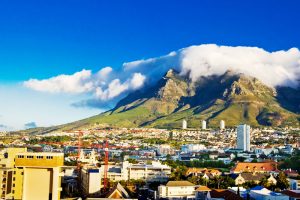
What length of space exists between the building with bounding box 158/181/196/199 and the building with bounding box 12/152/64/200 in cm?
2828

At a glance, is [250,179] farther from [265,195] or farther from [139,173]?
[265,195]

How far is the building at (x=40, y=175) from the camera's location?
26125mm

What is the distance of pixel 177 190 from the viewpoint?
55125 millimetres

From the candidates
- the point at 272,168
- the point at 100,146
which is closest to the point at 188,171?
the point at 272,168

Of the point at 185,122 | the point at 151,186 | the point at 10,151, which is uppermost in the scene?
the point at 185,122

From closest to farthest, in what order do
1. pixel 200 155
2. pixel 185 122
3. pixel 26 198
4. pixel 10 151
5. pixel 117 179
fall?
pixel 26 198, pixel 10 151, pixel 117 179, pixel 200 155, pixel 185 122

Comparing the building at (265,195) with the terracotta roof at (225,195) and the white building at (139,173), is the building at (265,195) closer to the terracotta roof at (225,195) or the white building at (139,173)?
the terracotta roof at (225,195)

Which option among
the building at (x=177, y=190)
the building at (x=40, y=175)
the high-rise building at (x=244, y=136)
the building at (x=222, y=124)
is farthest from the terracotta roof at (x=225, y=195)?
the building at (x=222, y=124)


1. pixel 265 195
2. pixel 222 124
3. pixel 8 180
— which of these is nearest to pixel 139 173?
pixel 265 195

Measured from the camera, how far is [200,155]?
113m

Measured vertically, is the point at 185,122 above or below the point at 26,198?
above

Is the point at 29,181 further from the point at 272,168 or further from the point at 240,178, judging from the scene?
the point at 272,168

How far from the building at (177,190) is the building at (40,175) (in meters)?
28.3

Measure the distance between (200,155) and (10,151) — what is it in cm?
7419
